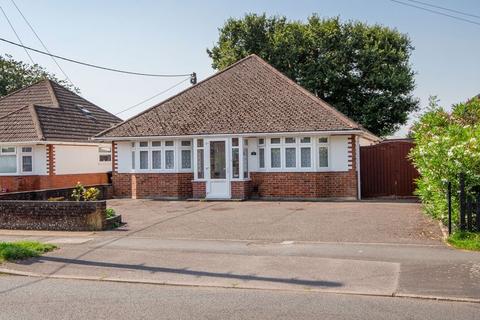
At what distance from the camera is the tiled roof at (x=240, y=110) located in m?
22.8

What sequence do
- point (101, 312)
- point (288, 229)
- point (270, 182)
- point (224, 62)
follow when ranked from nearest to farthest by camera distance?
point (101, 312), point (288, 229), point (270, 182), point (224, 62)

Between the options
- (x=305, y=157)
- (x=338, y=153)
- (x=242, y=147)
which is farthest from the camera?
(x=242, y=147)

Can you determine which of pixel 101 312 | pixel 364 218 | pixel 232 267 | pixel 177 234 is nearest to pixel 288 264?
pixel 232 267

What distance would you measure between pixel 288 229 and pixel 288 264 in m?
4.52

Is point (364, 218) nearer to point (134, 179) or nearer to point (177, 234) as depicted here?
point (177, 234)

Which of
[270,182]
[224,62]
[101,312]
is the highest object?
[224,62]

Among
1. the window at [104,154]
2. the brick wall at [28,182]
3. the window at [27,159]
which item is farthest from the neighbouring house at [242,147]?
the window at [104,154]

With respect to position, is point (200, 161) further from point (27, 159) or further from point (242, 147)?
point (27, 159)

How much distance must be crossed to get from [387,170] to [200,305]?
1728 centimetres

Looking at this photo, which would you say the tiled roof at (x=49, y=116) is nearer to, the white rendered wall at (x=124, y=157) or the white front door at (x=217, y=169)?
the white rendered wall at (x=124, y=157)

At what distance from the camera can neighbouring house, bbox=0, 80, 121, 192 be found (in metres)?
27.3

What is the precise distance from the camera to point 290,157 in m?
23.0

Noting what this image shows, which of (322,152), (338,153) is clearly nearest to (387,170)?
(338,153)

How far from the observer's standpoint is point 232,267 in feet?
32.0
